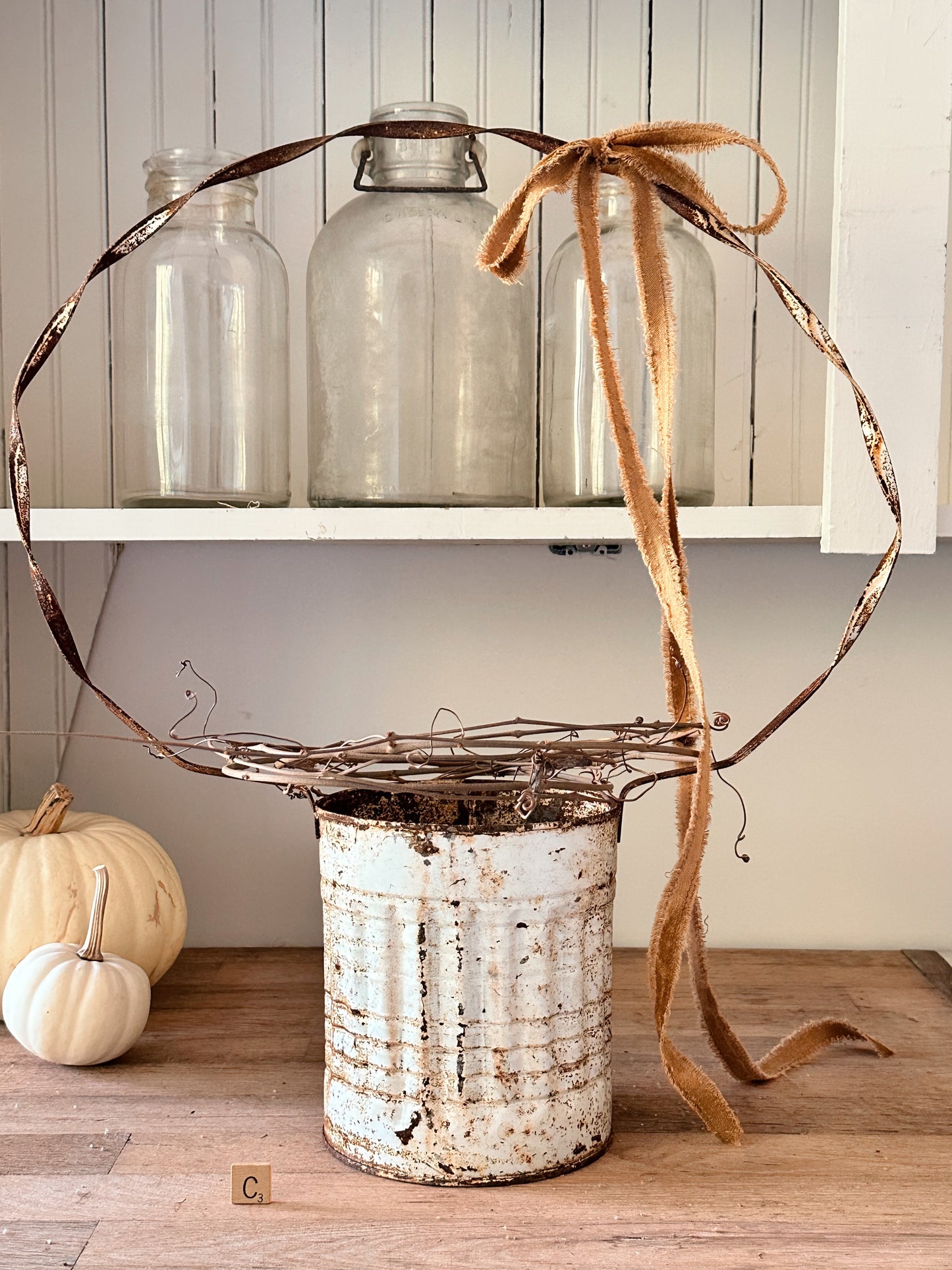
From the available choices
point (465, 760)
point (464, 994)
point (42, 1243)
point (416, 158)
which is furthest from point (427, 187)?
point (42, 1243)

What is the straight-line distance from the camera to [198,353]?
80cm

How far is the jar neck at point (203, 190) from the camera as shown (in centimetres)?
79

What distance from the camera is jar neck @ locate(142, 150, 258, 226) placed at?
0.79 m

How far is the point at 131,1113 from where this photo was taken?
26.0 inches

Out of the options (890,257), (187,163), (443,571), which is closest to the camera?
(890,257)

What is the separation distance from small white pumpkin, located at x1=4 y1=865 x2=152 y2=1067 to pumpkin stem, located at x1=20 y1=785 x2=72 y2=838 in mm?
117

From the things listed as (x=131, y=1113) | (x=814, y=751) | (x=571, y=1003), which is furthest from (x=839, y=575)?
(x=131, y=1113)

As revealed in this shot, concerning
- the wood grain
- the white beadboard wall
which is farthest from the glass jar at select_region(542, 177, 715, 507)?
the wood grain

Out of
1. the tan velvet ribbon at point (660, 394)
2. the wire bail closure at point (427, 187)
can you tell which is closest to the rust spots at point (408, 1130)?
the tan velvet ribbon at point (660, 394)

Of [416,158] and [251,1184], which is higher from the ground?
[416,158]

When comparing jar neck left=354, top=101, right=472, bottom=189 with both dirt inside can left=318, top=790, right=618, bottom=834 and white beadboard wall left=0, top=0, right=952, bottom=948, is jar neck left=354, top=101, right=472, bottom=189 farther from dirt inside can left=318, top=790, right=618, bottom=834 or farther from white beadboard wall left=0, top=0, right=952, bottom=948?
dirt inside can left=318, top=790, right=618, bottom=834

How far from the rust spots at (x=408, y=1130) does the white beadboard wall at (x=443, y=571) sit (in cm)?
40

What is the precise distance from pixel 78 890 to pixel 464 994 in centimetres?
34

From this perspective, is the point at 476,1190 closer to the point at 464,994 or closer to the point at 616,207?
the point at 464,994
